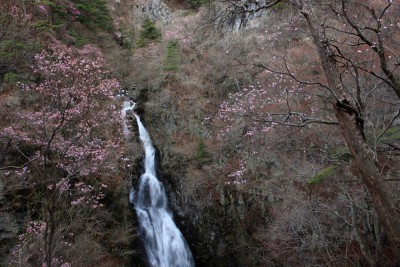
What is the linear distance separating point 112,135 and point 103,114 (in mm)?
1506

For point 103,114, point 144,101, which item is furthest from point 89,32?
point 103,114

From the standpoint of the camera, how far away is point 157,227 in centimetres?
1426

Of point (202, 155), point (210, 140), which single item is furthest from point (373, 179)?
point (210, 140)

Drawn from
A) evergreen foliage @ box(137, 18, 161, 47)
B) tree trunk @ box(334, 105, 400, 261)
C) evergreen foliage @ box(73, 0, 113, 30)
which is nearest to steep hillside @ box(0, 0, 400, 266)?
tree trunk @ box(334, 105, 400, 261)

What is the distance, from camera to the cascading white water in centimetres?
1361

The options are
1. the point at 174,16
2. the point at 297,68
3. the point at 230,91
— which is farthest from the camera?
the point at 174,16

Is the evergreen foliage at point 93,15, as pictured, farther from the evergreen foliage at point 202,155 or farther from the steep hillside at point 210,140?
the evergreen foliage at point 202,155

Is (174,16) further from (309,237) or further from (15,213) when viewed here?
(309,237)

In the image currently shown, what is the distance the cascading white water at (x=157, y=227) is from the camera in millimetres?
13609

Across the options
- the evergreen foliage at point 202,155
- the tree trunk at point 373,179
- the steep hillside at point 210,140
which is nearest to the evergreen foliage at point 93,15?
the steep hillside at point 210,140

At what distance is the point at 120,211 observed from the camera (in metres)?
14.2

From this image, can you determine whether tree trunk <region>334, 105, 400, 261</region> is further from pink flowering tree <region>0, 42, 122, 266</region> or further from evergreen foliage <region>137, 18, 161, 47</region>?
evergreen foliage <region>137, 18, 161, 47</region>

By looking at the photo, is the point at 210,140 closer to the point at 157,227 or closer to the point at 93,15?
the point at 157,227

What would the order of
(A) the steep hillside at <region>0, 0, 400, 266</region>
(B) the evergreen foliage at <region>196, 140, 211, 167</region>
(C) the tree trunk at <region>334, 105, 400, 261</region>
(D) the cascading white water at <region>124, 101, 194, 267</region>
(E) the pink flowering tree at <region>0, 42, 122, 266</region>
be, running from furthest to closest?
1. (B) the evergreen foliage at <region>196, 140, 211, 167</region>
2. (D) the cascading white water at <region>124, 101, 194, 267</region>
3. (E) the pink flowering tree at <region>0, 42, 122, 266</region>
4. (A) the steep hillside at <region>0, 0, 400, 266</region>
5. (C) the tree trunk at <region>334, 105, 400, 261</region>
